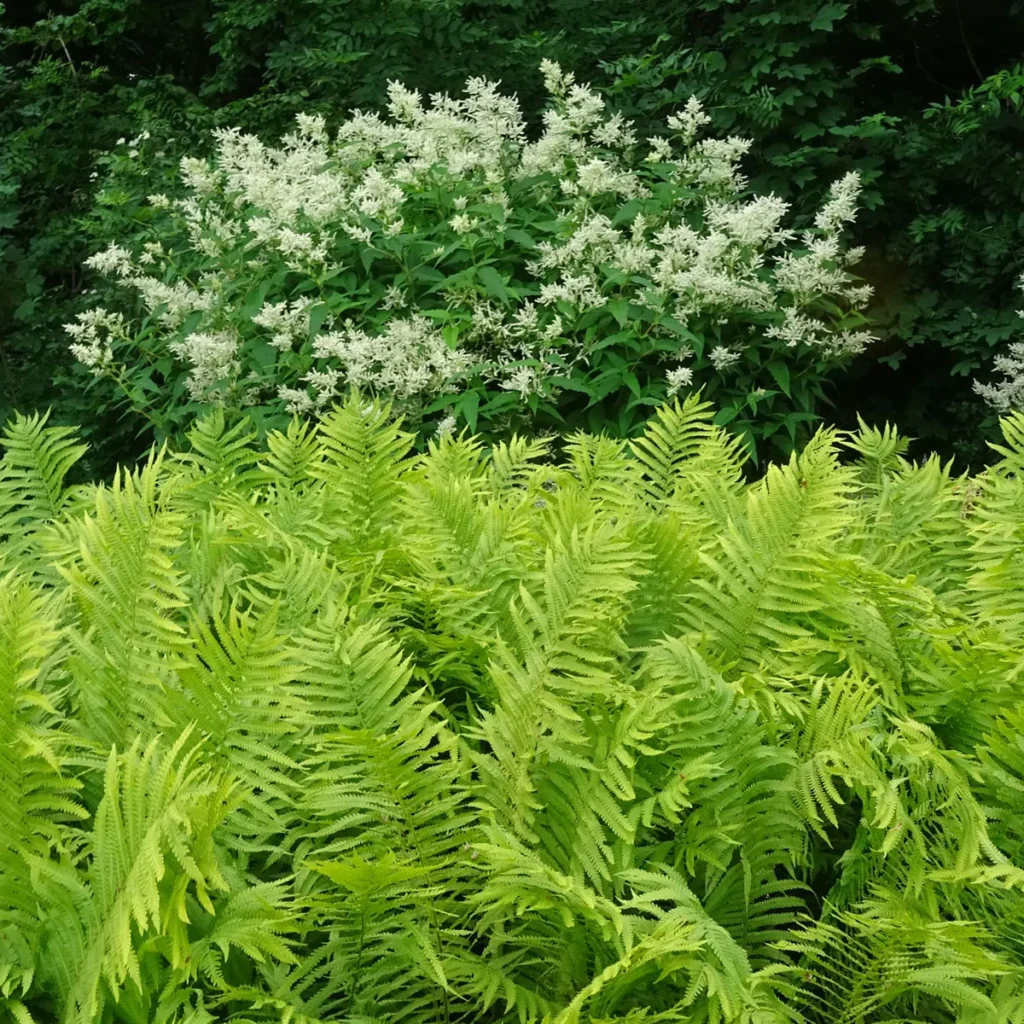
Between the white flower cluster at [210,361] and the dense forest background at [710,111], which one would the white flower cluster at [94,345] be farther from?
the white flower cluster at [210,361]

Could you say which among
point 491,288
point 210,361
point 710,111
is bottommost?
point 210,361

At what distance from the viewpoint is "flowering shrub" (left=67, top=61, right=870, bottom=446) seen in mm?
4547

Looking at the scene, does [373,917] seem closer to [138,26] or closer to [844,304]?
[844,304]

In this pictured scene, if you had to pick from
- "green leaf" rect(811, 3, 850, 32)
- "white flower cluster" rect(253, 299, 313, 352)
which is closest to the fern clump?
"white flower cluster" rect(253, 299, 313, 352)

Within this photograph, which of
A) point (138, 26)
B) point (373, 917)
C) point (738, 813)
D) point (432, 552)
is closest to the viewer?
point (373, 917)

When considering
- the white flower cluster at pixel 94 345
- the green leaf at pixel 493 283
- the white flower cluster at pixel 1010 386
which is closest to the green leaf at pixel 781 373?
the green leaf at pixel 493 283

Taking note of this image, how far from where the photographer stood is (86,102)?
29.1 feet

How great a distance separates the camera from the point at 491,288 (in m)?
4.69

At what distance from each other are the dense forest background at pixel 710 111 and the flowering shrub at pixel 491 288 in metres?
0.83

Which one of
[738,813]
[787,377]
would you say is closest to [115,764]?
[738,813]

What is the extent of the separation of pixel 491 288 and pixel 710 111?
2.41 m

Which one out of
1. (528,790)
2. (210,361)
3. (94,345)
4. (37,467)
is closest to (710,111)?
(210,361)

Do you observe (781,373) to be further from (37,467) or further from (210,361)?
(37,467)

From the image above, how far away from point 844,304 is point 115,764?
5530mm
